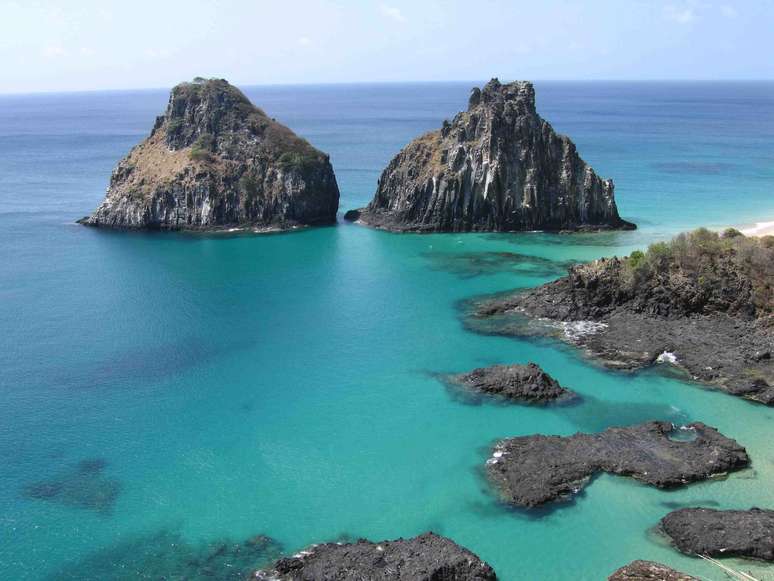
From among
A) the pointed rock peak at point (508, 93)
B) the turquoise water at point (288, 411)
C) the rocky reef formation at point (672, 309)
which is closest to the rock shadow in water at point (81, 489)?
the turquoise water at point (288, 411)

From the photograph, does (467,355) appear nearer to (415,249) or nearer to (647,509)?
(647,509)

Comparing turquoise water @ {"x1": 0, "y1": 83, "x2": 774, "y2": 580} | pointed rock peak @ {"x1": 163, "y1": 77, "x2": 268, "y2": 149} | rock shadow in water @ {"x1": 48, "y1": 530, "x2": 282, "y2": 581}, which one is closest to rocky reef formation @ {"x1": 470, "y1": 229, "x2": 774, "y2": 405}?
turquoise water @ {"x1": 0, "y1": 83, "x2": 774, "y2": 580}

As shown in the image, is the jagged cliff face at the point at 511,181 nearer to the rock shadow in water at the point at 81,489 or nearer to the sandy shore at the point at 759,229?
the sandy shore at the point at 759,229

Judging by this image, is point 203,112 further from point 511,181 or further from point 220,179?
point 511,181

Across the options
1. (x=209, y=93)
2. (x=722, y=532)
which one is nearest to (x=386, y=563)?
(x=722, y=532)

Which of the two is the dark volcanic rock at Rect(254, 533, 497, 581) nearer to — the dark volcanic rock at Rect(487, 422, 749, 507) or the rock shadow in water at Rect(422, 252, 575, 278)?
the dark volcanic rock at Rect(487, 422, 749, 507)

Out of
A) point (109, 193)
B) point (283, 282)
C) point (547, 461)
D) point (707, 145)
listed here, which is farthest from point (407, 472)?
point (707, 145)
